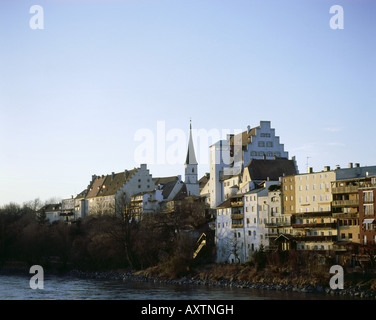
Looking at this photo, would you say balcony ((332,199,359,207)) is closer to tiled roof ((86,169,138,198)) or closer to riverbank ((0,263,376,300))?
riverbank ((0,263,376,300))

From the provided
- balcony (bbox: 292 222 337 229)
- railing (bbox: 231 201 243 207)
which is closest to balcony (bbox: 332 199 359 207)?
balcony (bbox: 292 222 337 229)

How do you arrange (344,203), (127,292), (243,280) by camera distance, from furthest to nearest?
1. (243,280)
2. (344,203)
3. (127,292)

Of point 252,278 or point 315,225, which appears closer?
point 252,278

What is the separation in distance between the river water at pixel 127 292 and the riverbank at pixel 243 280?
2008 millimetres

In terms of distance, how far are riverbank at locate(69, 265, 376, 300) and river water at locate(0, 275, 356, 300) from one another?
2.01m

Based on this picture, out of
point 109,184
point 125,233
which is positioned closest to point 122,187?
point 109,184

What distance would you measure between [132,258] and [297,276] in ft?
111

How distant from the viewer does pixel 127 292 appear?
70.1 metres

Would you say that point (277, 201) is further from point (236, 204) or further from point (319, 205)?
point (236, 204)

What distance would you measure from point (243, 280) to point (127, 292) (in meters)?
15.5

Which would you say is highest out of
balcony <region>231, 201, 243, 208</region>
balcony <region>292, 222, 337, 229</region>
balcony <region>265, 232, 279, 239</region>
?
balcony <region>231, 201, 243, 208</region>

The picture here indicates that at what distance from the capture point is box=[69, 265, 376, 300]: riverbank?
63562 millimetres
